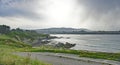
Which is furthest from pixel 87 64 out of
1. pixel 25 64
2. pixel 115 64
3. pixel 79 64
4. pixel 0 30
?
pixel 0 30

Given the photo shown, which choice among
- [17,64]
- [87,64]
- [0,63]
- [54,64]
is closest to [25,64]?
[17,64]

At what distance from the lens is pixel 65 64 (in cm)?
2527

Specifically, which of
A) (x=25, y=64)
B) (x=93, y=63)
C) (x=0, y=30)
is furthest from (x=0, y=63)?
(x=0, y=30)

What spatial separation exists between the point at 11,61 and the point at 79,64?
32.3 feet

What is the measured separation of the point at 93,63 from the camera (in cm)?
2641

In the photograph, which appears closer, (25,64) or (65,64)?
(25,64)

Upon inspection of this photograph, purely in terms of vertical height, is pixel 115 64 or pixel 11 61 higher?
pixel 11 61

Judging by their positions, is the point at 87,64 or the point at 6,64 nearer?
the point at 6,64

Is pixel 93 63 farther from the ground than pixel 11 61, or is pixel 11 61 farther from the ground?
pixel 11 61

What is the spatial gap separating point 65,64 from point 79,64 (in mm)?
1549

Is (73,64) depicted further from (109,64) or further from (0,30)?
(0,30)

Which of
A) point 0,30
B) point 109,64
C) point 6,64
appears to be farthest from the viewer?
point 0,30

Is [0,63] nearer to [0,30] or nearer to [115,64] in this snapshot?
[115,64]

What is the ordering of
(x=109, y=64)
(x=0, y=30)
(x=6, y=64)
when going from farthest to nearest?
(x=0, y=30) → (x=109, y=64) → (x=6, y=64)
